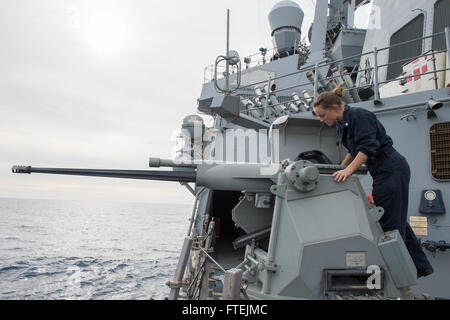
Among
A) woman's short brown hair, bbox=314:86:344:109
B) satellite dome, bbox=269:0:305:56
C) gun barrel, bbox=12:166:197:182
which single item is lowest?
gun barrel, bbox=12:166:197:182

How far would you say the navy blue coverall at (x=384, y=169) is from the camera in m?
2.08

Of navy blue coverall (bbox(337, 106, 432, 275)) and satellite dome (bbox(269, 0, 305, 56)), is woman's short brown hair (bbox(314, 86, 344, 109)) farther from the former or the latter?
satellite dome (bbox(269, 0, 305, 56))

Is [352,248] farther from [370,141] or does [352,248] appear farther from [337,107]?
[337,107]

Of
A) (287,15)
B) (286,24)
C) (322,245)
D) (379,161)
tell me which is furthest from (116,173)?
(287,15)

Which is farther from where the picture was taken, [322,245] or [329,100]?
[329,100]

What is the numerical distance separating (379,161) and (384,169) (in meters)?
0.07

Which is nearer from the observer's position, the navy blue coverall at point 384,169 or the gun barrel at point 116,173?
the navy blue coverall at point 384,169

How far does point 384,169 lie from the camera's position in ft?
7.06

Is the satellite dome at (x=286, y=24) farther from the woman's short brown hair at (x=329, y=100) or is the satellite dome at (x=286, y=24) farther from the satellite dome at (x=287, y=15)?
the woman's short brown hair at (x=329, y=100)

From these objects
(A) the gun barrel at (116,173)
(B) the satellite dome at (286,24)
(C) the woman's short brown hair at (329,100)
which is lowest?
(A) the gun barrel at (116,173)

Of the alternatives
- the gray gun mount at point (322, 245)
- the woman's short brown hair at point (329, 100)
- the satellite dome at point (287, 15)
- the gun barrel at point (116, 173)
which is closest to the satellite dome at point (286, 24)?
the satellite dome at point (287, 15)

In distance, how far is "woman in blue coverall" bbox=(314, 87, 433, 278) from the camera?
2.07 metres

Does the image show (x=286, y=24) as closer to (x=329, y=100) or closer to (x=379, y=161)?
(x=329, y=100)

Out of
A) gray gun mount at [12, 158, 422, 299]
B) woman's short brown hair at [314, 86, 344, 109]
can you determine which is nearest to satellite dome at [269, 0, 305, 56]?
woman's short brown hair at [314, 86, 344, 109]
